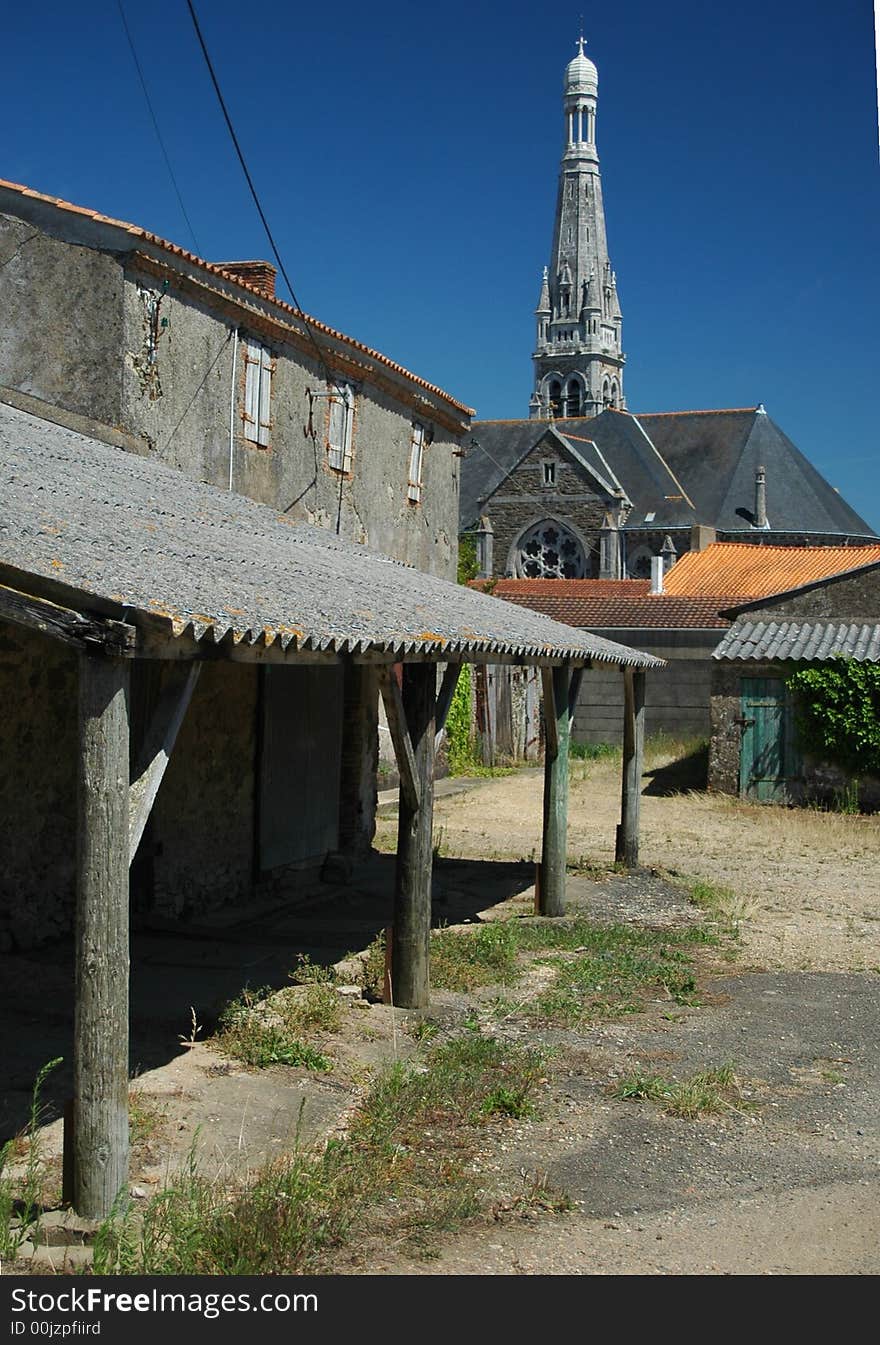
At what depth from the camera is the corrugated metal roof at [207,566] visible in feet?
16.7

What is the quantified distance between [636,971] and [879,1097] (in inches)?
101

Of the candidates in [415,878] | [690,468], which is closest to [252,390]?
[415,878]

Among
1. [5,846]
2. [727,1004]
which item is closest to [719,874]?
[727,1004]

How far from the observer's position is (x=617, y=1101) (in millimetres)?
6594

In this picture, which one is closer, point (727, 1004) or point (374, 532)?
point (727, 1004)

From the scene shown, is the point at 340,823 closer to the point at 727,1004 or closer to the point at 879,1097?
the point at 727,1004

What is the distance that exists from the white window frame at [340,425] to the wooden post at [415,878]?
9.26m

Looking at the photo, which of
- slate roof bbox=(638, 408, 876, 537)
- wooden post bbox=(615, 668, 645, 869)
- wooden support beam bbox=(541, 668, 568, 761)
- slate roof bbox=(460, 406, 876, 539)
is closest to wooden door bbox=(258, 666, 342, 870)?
wooden support beam bbox=(541, 668, 568, 761)

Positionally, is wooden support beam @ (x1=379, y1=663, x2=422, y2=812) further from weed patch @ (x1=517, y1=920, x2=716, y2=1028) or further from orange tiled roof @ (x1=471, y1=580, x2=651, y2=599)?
orange tiled roof @ (x1=471, y1=580, x2=651, y2=599)

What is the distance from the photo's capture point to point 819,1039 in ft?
25.5

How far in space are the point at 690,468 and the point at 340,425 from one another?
3616 centimetres

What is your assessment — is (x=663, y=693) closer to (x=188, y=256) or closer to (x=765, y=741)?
(x=765, y=741)

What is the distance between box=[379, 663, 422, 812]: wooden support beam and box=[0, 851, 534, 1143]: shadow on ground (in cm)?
159

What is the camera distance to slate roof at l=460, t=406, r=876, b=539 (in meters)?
48.6
